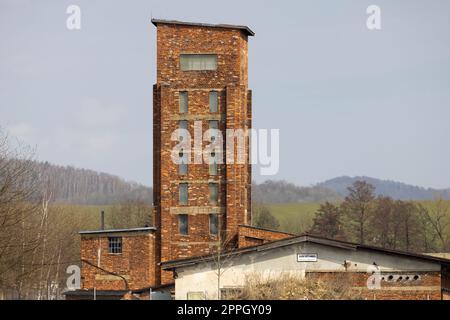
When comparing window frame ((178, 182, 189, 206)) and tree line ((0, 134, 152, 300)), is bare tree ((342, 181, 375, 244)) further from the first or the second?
window frame ((178, 182, 189, 206))

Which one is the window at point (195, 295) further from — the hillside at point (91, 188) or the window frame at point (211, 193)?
the hillside at point (91, 188)

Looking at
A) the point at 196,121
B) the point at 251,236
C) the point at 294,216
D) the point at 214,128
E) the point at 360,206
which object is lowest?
the point at 251,236

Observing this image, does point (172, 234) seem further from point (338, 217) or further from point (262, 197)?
point (262, 197)

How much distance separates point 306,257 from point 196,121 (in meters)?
16.6

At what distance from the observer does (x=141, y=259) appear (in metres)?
57.0

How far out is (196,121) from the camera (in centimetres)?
5753

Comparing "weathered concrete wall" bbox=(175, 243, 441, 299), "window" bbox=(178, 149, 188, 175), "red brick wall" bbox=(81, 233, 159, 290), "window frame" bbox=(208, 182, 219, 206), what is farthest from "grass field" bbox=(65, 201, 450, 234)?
"weathered concrete wall" bbox=(175, 243, 441, 299)

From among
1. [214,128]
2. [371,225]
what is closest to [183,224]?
[214,128]

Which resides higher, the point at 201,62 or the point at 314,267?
the point at 201,62

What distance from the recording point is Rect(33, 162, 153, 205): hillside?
160m

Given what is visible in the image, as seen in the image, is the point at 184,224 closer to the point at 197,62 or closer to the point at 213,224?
the point at 213,224

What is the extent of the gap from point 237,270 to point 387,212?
69.3 metres

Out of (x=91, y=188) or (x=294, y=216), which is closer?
(x=294, y=216)
